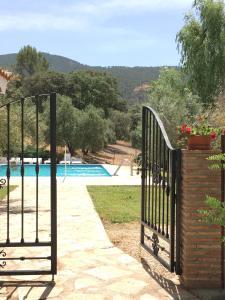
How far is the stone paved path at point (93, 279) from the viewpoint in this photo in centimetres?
468

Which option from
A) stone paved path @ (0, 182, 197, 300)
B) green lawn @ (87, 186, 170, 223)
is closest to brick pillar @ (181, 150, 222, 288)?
stone paved path @ (0, 182, 197, 300)

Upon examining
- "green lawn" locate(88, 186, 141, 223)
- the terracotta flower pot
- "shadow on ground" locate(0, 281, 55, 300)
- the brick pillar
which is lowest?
"green lawn" locate(88, 186, 141, 223)

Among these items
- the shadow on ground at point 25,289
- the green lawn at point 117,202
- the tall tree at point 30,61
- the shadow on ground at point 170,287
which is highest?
the tall tree at point 30,61

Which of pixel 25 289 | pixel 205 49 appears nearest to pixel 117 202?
pixel 25 289

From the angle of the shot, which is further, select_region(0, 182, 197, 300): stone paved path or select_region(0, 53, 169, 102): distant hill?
select_region(0, 53, 169, 102): distant hill

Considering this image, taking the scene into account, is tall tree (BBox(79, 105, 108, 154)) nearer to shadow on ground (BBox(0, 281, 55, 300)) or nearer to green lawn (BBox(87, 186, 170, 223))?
green lawn (BBox(87, 186, 170, 223))

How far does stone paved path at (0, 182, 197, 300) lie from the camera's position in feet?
15.4

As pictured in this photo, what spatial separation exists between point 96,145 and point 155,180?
2910cm

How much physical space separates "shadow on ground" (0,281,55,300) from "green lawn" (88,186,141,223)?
4087 millimetres

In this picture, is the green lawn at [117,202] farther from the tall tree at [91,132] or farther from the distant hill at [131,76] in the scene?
the distant hill at [131,76]

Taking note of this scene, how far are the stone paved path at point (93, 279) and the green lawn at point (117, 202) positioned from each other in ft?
5.61

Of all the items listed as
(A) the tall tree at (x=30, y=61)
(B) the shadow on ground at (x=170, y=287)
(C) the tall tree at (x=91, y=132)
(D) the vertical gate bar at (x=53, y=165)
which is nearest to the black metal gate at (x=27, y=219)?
(D) the vertical gate bar at (x=53, y=165)

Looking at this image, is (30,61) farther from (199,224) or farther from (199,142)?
(199,224)

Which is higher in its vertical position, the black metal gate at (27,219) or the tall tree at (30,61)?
the tall tree at (30,61)
